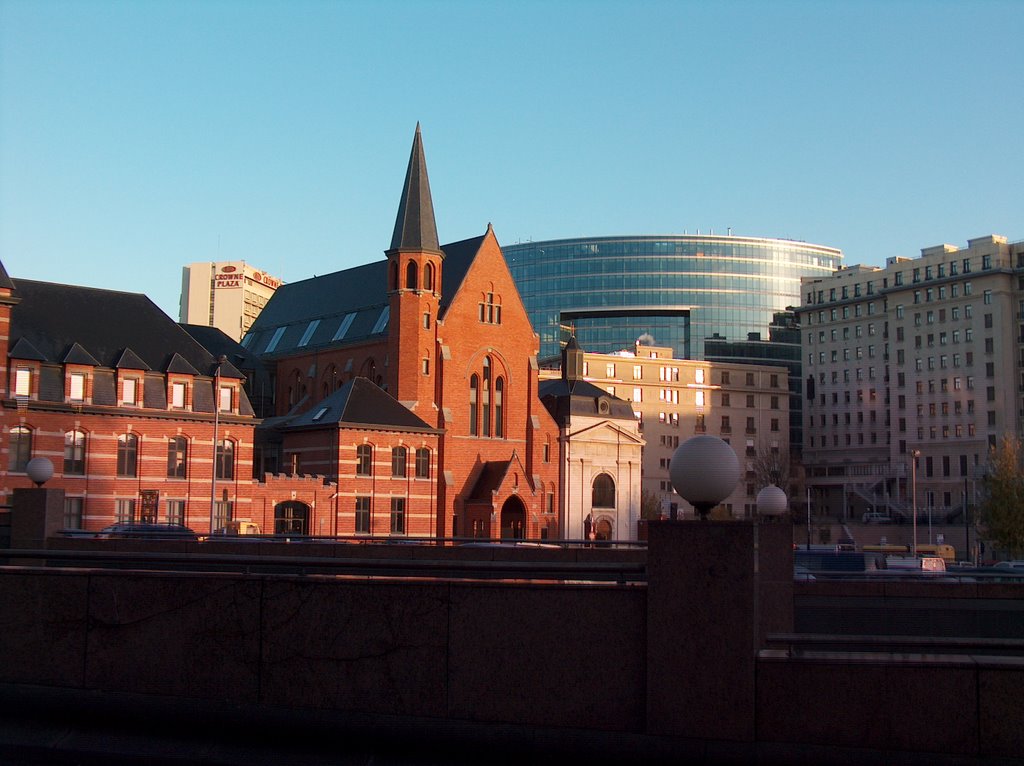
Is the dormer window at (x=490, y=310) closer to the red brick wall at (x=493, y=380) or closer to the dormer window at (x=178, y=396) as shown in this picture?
the red brick wall at (x=493, y=380)

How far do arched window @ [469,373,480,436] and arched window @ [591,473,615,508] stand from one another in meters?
13.9

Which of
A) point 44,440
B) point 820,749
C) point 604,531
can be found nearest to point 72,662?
point 820,749

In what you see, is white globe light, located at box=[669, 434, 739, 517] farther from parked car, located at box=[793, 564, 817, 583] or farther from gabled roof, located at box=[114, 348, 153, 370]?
gabled roof, located at box=[114, 348, 153, 370]

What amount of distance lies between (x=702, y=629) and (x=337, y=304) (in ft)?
260

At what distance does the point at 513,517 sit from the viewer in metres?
76.8

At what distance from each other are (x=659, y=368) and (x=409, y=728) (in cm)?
11424

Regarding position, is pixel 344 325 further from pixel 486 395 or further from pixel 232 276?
pixel 232 276

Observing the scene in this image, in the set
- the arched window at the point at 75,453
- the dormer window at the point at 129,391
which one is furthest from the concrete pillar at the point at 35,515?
the dormer window at the point at 129,391

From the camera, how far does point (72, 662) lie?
12461mm

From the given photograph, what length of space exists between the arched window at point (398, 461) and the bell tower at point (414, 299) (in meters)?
4.15

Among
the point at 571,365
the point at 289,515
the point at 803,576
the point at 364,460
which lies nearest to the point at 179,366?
the point at 289,515

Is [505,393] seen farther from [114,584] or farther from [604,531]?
[114,584]

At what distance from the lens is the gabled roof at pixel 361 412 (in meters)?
67.1


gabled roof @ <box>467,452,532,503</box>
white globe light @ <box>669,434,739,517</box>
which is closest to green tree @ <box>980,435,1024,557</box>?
gabled roof @ <box>467,452,532,503</box>
